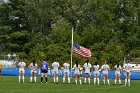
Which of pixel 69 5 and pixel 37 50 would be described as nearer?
pixel 37 50

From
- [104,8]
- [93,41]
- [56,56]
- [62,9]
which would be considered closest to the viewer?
[56,56]

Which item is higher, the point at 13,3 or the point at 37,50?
the point at 13,3

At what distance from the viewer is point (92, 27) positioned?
83.3 meters

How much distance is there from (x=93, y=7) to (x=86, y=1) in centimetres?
290

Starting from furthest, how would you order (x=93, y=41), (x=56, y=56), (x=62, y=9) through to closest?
(x=62, y=9) < (x=93, y=41) < (x=56, y=56)

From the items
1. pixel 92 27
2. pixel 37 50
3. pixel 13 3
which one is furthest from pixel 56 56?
pixel 13 3

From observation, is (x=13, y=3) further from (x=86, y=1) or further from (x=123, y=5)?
(x=123, y=5)

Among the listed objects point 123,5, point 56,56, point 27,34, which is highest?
point 123,5

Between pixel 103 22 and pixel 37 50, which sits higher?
pixel 103 22

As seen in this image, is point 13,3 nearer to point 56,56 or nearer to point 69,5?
point 69,5

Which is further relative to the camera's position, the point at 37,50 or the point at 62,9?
the point at 62,9

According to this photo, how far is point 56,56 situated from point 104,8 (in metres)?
17.4

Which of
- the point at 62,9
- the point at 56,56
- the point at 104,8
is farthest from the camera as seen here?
the point at 62,9

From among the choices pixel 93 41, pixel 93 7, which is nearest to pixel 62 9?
pixel 93 7
